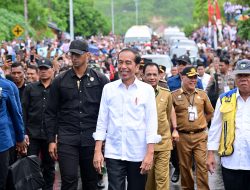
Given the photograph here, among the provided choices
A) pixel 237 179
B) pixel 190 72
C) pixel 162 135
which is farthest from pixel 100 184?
pixel 237 179

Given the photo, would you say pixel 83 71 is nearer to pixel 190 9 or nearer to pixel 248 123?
pixel 248 123

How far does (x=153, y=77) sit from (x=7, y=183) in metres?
2.45

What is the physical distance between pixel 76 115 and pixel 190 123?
9.52 ft

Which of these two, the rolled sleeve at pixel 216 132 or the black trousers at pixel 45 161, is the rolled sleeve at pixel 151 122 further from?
the black trousers at pixel 45 161

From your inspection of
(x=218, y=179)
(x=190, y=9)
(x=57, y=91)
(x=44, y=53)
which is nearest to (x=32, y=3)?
(x=44, y=53)

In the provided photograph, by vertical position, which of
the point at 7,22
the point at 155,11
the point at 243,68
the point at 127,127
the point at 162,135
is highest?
the point at 155,11

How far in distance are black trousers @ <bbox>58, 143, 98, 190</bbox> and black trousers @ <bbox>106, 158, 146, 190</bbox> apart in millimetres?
803

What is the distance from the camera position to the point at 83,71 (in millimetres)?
9086

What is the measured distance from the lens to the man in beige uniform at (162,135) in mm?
9982

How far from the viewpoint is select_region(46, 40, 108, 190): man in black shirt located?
8883 mm

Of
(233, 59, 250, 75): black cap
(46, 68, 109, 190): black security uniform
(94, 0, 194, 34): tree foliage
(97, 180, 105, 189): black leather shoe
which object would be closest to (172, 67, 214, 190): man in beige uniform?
(97, 180, 105, 189): black leather shoe

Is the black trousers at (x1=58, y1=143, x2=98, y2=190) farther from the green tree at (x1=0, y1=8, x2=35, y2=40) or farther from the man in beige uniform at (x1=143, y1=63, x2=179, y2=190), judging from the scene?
the green tree at (x1=0, y1=8, x2=35, y2=40)

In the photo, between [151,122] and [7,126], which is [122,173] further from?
[7,126]

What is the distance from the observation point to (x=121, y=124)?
314 inches
